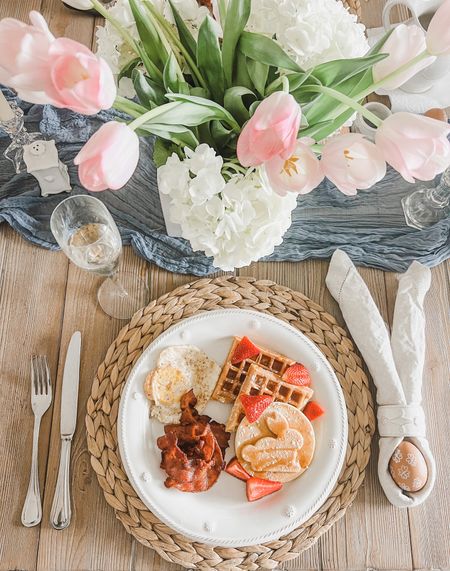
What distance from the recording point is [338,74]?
0.68 m

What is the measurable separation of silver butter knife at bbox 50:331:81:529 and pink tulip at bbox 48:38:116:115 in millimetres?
582

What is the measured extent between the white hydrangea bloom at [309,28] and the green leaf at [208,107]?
103mm

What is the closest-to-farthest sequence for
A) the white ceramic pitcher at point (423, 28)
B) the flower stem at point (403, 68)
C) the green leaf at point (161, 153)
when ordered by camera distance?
the flower stem at point (403, 68)
the green leaf at point (161, 153)
the white ceramic pitcher at point (423, 28)

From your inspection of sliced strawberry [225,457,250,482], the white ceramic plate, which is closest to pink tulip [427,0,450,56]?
the white ceramic plate

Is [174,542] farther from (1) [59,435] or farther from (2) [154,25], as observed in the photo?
(2) [154,25]

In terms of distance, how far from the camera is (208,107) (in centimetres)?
68

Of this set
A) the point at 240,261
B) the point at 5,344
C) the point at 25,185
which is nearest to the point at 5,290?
the point at 5,344

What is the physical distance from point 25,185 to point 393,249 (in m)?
0.69

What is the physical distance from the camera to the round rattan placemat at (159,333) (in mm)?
885

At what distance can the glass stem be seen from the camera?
1080 mm

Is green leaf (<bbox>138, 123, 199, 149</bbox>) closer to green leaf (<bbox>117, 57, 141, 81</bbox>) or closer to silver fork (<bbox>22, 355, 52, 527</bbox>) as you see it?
green leaf (<bbox>117, 57, 141, 81</bbox>)

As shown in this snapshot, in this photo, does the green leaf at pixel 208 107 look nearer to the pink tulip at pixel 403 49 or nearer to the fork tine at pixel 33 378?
the pink tulip at pixel 403 49

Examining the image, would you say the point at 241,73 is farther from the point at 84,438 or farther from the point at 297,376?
the point at 84,438

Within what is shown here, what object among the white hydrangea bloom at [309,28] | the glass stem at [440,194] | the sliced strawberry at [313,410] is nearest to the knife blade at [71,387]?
the sliced strawberry at [313,410]
